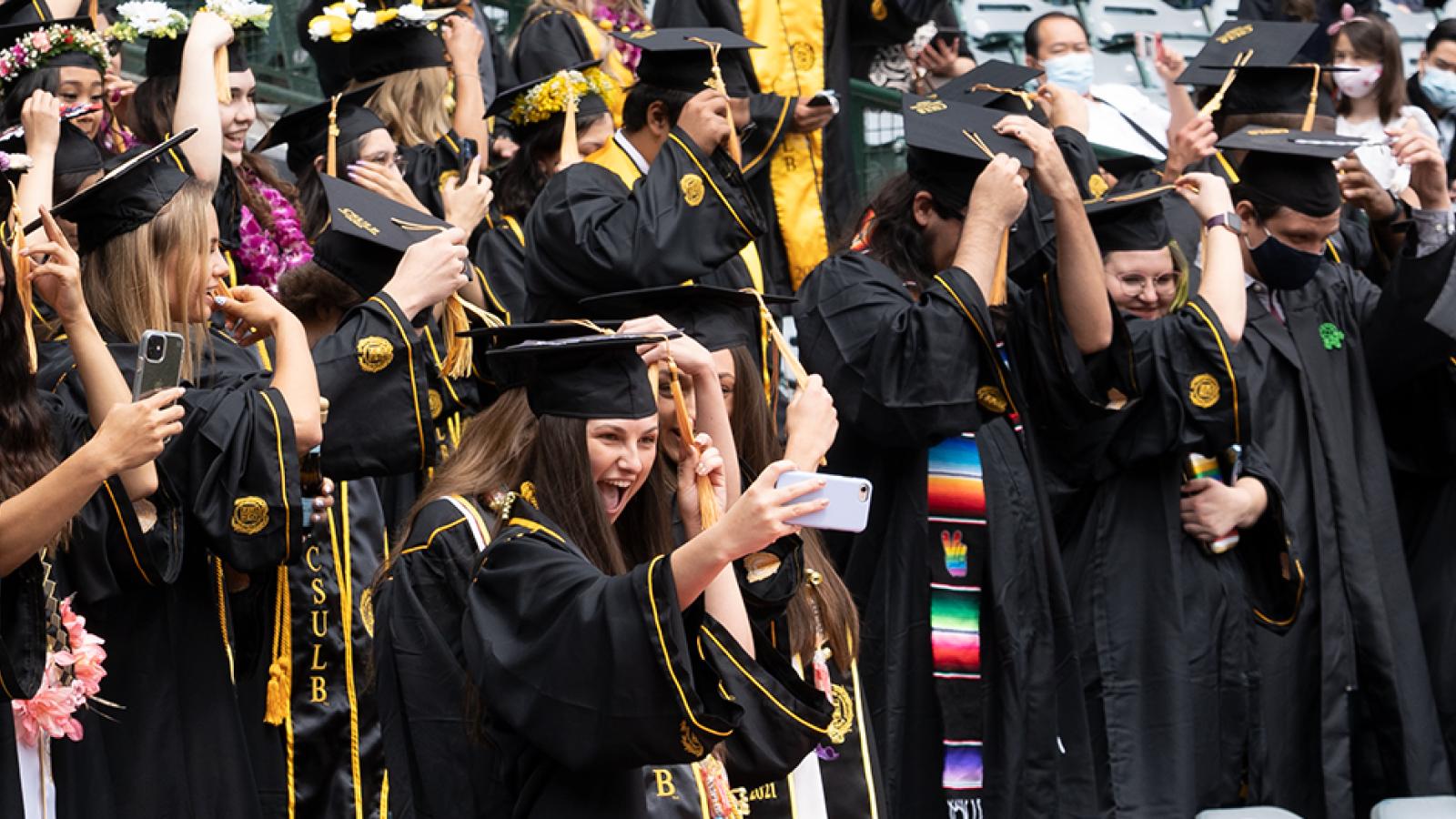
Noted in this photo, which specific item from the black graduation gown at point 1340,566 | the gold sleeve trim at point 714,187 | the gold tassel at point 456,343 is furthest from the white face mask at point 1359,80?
the gold tassel at point 456,343

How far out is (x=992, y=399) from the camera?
233 inches

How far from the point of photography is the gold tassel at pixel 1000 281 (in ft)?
19.7

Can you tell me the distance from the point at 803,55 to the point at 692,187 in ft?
9.16

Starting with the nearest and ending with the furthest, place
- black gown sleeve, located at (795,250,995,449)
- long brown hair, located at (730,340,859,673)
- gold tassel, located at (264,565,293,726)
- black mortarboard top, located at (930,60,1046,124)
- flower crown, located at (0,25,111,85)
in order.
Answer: long brown hair, located at (730,340,859,673), gold tassel, located at (264,565,293,726), black gown sleeve, located at (795,250,995,449), flower crown, located at (0,25,111,85), black mortarboard top, located at (930,60,1046,124)

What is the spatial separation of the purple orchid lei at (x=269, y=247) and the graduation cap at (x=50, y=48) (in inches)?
28.4

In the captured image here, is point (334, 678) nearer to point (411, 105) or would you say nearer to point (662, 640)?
point (411, 105)

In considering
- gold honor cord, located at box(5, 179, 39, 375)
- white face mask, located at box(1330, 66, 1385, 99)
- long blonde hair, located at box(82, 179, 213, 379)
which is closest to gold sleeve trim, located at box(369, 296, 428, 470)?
long blonde hair, located at box(82, 179, 213, 379)

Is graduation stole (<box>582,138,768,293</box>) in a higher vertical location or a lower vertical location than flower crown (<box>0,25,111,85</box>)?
lower

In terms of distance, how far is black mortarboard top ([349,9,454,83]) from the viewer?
24.7 feet

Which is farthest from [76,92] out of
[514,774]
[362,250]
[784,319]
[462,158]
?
[514,774]

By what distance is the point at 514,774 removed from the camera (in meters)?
3.95

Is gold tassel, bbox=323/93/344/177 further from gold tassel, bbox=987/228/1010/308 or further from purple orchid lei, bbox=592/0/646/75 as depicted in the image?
gold tassel, bbox=987/228/1010/308

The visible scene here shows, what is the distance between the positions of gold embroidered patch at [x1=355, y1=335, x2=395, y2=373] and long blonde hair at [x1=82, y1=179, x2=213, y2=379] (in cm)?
62

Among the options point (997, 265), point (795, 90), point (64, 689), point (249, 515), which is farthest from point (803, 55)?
point (64, 689)
